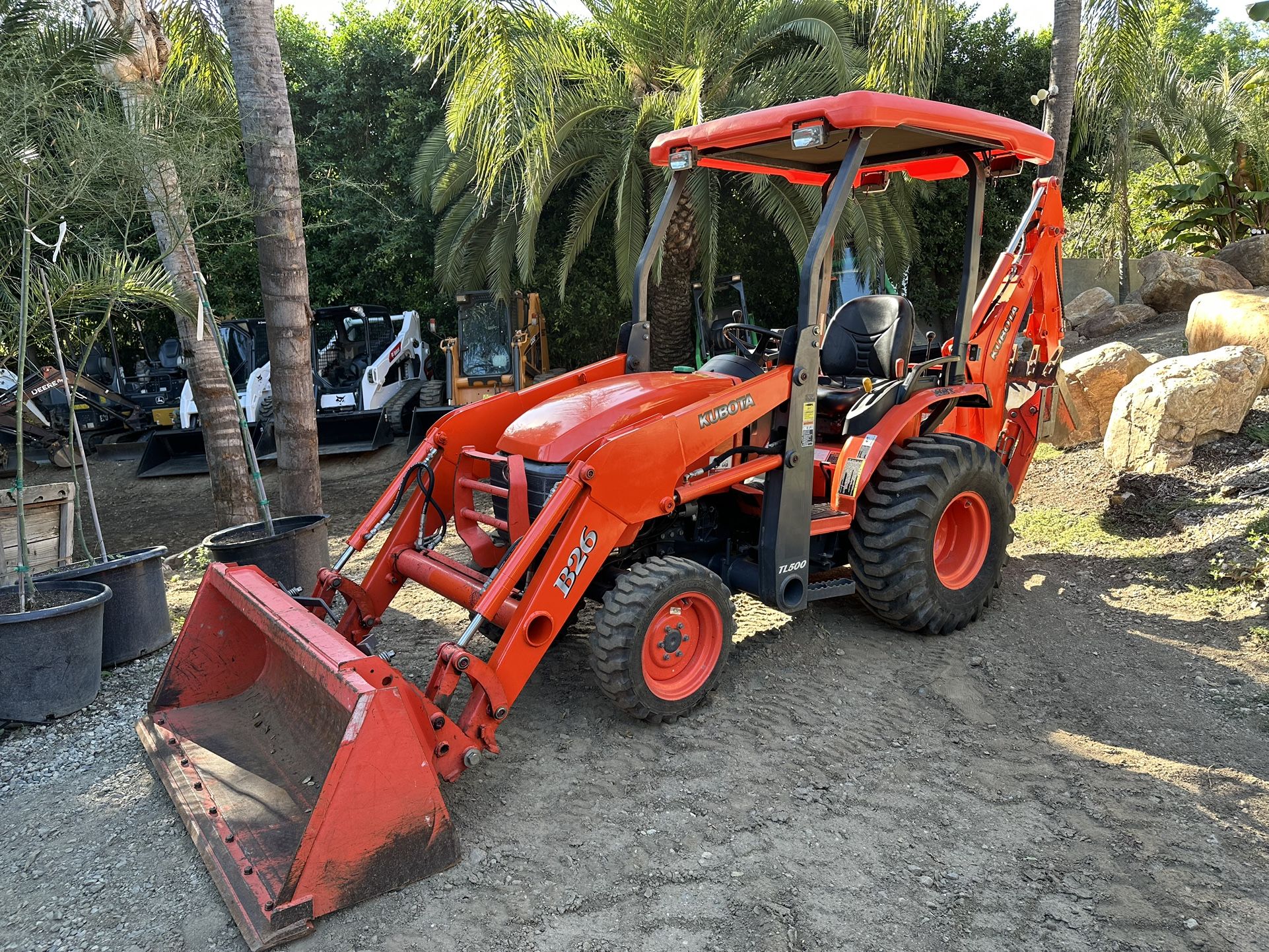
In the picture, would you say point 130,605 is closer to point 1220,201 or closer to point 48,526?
point 48,526

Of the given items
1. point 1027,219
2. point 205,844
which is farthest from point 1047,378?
point 205,844

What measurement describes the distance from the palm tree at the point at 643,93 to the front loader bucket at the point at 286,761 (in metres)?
6.12

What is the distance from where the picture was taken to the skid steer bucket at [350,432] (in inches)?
525

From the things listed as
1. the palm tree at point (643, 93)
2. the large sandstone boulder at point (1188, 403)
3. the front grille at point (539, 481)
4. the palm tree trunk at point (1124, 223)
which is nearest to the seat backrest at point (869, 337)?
the front grille at point (539, 481)

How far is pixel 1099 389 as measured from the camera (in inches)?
340

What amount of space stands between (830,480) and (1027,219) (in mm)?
2179

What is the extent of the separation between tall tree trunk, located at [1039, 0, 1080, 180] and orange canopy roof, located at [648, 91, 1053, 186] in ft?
15.8

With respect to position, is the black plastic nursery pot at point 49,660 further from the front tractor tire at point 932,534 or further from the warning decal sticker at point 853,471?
the front tractor tire at point 932,534

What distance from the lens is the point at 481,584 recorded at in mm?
4027

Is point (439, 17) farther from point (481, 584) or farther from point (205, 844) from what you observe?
point (205, 844)

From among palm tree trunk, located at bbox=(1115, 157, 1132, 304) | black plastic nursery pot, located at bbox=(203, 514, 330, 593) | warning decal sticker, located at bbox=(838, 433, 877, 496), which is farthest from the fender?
palm tree trunk, located at bbox=(1115, 157, 1132, 304)

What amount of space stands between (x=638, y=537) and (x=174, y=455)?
1134cm

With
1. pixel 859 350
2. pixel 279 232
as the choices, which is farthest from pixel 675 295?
pixel 859 350

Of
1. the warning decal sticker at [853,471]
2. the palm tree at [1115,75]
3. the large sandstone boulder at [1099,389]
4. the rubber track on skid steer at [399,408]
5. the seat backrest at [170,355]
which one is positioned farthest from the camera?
the seat backrest at [170,355]
